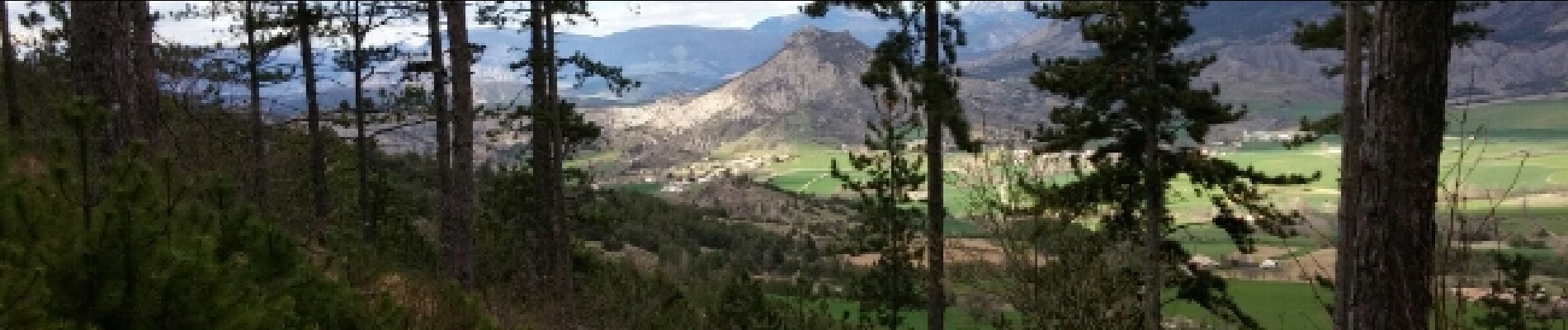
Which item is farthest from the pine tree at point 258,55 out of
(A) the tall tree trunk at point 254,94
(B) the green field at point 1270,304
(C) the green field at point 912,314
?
(B) the green field at point 1270,304

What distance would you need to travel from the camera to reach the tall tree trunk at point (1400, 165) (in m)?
3.45

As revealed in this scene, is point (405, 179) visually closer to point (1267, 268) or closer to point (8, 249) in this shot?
point (8, 249)

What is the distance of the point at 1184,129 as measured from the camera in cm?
1888

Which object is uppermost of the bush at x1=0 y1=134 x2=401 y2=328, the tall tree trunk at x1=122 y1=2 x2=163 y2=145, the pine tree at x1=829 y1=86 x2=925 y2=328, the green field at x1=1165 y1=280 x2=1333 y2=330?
the tall tree trunk at x1=122 y1=2 x2=163 y2=145

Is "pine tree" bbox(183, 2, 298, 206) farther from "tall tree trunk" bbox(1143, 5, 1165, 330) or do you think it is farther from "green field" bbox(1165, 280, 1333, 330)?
"green field" bbox(1165, 280, 1333, 330)

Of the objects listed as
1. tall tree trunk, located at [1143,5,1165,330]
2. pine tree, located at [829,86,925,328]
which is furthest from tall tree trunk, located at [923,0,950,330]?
pine tree, located at [829,86,925,328]

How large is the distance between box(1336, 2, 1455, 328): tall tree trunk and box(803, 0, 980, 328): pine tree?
1065cm

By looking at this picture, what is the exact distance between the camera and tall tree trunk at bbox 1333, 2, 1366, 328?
3907 mm

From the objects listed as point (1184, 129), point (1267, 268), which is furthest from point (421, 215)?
point (1267, 268)

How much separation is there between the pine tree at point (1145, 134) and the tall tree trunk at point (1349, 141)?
1153 cm

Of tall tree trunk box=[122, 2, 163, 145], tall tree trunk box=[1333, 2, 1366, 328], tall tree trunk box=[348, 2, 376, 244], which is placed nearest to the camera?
tall tree trunk box=[1333, 2, 1366, 328]

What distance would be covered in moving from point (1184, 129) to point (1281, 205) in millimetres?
110016

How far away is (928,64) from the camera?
1517 cm

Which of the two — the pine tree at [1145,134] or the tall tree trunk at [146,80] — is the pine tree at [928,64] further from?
the tall tree trunk at [146,80]
